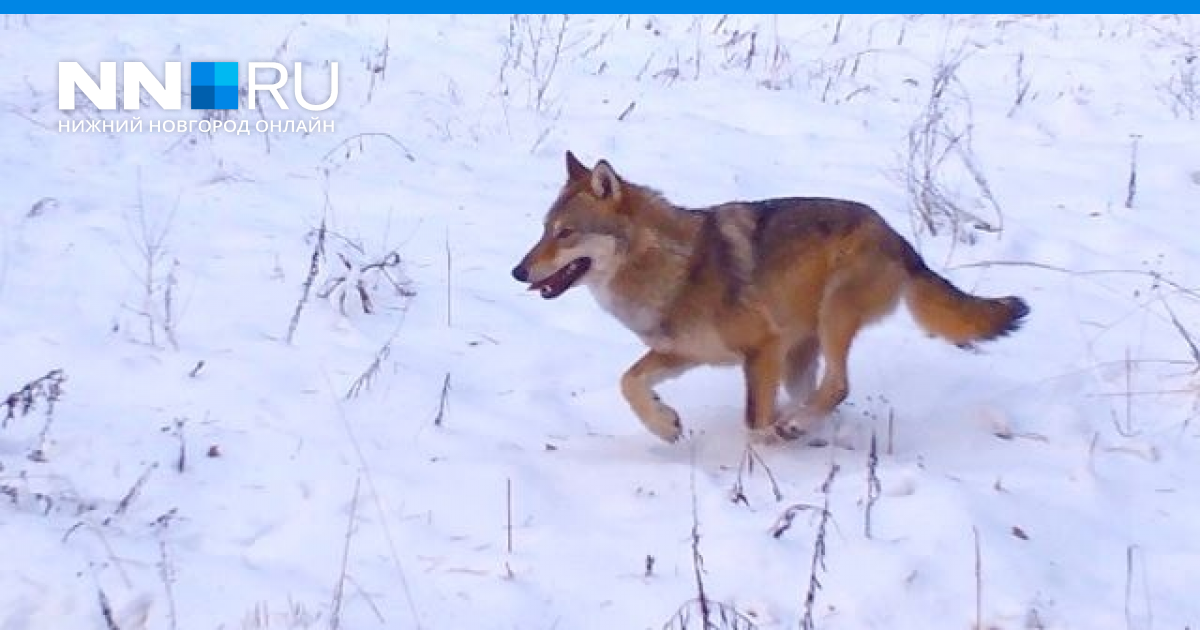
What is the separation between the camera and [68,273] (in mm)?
7004

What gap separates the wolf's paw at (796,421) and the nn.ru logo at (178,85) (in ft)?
16.6

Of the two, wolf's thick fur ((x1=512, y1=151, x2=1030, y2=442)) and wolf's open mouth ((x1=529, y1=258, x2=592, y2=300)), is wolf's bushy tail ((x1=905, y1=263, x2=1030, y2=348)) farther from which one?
wolf's open mouth ((x1=529, y1=258, x2=592, y2=300))

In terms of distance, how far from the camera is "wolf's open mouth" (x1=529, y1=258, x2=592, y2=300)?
5855 millimetres

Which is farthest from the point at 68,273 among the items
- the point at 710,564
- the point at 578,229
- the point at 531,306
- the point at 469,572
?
the point at 710,564

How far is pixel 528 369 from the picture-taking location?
6344mm

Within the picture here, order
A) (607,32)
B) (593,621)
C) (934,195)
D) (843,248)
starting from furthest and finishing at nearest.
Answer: (607,32) < (934,195) < (843,248) < (593,621)

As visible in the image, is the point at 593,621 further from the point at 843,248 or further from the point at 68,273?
the point at 68,273

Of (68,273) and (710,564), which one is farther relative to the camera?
(68,273)

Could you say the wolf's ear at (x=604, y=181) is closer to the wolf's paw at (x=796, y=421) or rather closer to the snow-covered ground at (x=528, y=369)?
the snow-covered ground at (x=528, y=369)

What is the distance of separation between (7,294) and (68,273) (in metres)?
0.38

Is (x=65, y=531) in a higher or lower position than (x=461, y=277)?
lower

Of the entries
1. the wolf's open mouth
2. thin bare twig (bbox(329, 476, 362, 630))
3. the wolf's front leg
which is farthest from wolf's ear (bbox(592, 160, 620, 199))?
thin bare twig (bbox(329, 476, 362, 630))

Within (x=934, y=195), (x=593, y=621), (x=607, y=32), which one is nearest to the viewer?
(x=593, y=621)

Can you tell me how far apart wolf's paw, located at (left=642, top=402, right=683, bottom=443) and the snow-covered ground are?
139 millimetres
